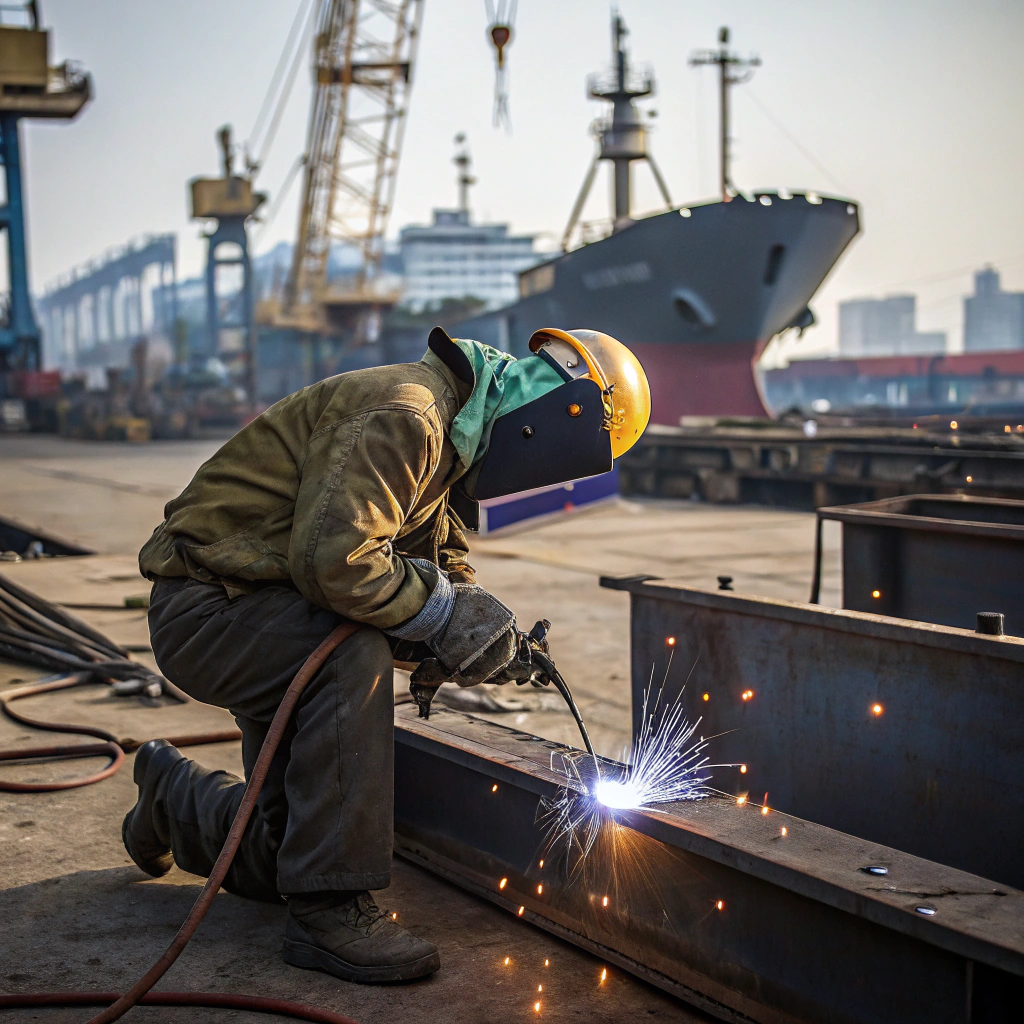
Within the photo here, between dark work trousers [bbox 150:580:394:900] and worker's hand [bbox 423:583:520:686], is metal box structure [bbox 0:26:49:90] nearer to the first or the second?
dark work trousers [bbox 150:580:394:900]

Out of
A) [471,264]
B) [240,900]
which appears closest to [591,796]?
[240,900]

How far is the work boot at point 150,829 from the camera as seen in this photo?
242 centimetres

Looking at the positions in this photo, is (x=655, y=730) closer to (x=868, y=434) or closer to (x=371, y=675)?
(x=371, y=675)

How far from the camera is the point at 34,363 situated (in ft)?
103

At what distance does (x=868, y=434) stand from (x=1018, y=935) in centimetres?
1099

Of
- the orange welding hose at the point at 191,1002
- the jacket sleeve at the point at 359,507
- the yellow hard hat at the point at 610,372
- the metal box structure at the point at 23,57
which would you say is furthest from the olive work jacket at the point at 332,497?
the metal box structure at the point at 23,57

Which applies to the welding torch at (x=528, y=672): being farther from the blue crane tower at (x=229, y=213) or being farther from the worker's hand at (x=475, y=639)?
the blue crane tower at (x=229, y=213)

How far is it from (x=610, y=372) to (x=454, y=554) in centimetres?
56

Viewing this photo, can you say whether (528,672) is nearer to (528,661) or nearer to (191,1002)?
(528,661)

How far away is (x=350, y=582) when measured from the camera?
1.92 m

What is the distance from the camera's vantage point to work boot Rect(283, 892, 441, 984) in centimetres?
198

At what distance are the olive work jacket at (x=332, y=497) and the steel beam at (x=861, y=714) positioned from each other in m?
1.04

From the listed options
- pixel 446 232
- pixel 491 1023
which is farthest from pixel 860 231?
pixel 446 232

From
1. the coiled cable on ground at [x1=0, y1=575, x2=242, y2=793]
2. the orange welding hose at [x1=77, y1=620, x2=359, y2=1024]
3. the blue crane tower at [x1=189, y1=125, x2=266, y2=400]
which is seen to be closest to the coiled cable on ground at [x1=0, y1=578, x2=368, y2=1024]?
the orange welding hose at [x1=77, y1=620, x2=359, y2=1024]
